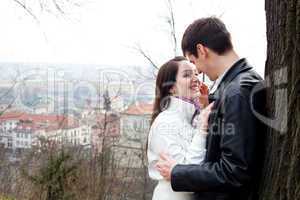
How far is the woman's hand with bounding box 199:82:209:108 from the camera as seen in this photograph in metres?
1.94

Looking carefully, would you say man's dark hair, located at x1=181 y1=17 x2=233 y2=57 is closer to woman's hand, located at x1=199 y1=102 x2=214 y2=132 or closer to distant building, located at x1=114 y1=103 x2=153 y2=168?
woman's hand, located at x1=199 y1=102 x2=214 y2=132

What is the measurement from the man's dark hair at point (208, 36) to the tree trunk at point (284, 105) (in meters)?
0.19

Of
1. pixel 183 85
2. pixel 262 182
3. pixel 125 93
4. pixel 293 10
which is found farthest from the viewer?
pixel 125 93

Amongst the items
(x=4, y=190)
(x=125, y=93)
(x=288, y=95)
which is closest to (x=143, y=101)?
(x=125, y=93)

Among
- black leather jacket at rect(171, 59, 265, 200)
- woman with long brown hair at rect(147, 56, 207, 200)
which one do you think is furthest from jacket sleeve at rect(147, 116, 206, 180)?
black leather jacket at rect(171, 59, 265, 200)

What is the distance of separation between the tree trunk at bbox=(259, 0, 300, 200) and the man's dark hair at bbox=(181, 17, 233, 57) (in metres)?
0.19

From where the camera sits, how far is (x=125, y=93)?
209 inches

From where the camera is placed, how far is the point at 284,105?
52.8 inches

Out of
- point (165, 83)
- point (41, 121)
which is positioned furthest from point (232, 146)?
point (41, 121)

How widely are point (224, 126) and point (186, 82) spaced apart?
0.74 metres

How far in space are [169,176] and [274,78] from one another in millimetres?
572

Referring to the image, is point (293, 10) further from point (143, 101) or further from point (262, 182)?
point (143, 101)

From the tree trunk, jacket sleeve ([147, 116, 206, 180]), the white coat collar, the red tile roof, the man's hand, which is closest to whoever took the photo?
the tree trunk

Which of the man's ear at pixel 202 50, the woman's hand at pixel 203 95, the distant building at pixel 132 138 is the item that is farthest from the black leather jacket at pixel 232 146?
the distant building at pixel 132 138
